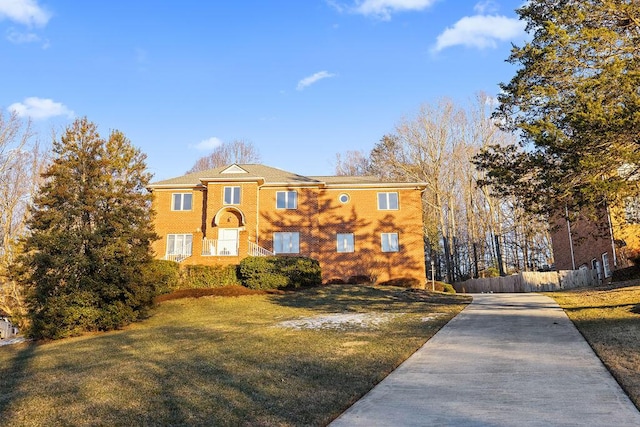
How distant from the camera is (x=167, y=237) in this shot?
94.2ft

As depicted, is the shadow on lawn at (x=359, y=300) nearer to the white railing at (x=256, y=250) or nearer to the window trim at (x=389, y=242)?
the white railing at (x=256, y=250)

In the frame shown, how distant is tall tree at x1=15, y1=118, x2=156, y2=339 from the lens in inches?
547

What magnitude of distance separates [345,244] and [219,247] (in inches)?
302

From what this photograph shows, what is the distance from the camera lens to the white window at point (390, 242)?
29016 mm

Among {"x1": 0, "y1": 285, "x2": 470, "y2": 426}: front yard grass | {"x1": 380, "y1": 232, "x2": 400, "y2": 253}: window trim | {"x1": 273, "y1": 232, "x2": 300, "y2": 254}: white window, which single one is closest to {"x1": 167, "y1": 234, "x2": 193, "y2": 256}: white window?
{"x1": 273, "y1": 232, "x2": 300, "y2": 254}: white window

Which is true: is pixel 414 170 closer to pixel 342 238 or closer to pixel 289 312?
pixel 342 238

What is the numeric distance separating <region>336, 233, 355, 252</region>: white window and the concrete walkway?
1920cm

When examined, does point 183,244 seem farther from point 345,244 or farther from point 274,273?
point 345,244

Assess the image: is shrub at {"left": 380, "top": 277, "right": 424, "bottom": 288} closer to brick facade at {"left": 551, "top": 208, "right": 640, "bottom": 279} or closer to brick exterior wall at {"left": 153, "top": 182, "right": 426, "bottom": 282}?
brick exterior wall at {"left": 153, "top": 182, "right": 426, "bottom": 282}

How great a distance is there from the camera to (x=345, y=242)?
29.0 metres

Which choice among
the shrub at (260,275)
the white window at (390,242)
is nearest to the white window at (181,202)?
the shrub at (260,275)

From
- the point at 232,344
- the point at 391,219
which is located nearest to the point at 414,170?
the point at 391,219

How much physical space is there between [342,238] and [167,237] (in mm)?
10827

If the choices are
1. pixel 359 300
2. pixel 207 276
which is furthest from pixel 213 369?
pixel 207 276
